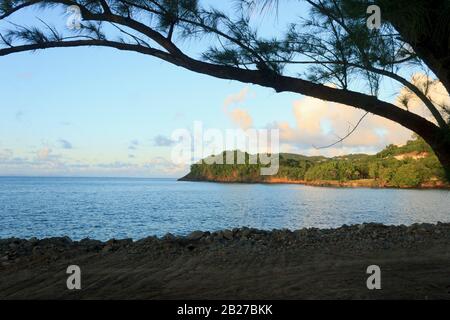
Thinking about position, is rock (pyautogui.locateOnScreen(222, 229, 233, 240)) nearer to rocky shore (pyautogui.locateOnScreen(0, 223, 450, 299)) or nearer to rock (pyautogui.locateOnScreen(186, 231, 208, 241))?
rocky shore (pyautogui.locateOnScreen(0, 223, 450, 299))

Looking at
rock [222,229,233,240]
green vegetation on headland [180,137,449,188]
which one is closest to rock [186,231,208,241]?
rock [222,229,233,240]

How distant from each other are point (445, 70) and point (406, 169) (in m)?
60.2

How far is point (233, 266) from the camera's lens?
5316 mm

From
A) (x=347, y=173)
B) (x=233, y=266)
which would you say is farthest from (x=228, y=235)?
(x=347, y=173)

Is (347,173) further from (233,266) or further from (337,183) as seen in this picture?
(233,266)

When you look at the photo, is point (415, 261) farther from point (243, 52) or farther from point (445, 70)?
point (243, 52)

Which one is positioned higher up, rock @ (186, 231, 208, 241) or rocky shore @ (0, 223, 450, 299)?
rock @ (186, 231, 208, 241)

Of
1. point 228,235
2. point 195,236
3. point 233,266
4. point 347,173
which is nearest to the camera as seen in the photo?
point 233,266

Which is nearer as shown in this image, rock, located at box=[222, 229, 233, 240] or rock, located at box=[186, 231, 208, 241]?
rock, located at box=[186, 231, 208, 241]

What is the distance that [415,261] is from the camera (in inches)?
222

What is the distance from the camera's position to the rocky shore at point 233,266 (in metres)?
4.32

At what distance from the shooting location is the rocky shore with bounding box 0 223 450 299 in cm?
432

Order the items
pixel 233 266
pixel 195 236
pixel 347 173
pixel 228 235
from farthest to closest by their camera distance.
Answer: pixel 347 173, pixel 228 235, pixel 195 236, pixel 233 266
